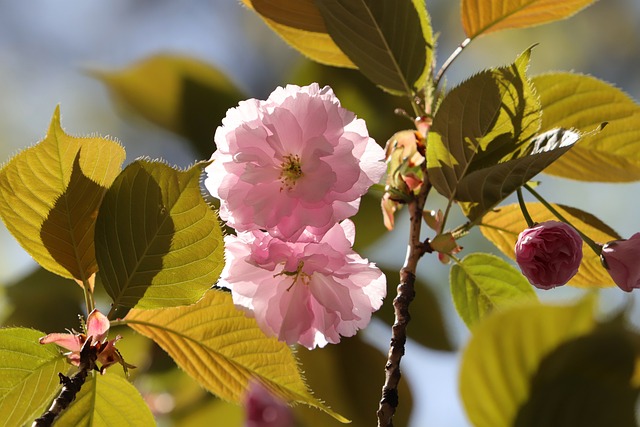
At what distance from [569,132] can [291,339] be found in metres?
0.23

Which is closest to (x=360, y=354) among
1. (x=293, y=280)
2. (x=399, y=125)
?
(x=399, y=125)

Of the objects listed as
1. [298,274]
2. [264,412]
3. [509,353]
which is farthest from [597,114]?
[264,412]

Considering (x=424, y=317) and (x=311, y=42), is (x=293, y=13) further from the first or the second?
(x=424, y=317)

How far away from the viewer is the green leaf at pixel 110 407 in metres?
0.54

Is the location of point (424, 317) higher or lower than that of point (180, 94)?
lower

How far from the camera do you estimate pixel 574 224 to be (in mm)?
620

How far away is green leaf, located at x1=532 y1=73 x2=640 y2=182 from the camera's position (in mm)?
651

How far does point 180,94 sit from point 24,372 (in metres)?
0.83

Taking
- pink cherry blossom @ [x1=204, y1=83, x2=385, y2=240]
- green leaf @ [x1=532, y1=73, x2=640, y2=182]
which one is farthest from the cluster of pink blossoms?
green leaf @ [x1=532, y1=73, x2=640, y2=182]

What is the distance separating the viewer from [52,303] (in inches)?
45.8

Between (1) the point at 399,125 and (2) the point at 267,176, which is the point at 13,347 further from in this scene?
(1) the point at 399,125

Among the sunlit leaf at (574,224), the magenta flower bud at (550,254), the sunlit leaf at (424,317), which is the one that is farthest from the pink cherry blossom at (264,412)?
the sunlit leaf at (424,317)

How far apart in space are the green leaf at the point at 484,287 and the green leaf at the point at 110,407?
278 mm

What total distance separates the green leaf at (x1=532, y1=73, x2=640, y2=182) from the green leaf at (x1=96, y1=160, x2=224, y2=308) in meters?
0.33
